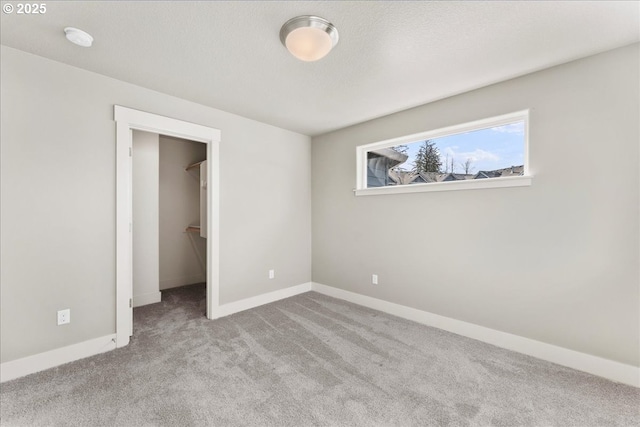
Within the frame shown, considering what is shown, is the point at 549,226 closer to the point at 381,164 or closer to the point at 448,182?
the point at 448,182

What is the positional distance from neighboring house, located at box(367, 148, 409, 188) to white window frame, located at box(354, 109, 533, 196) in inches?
2.4

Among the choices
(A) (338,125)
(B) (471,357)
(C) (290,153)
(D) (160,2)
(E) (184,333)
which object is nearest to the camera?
(D) (160,2)

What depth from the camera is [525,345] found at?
2355 mm

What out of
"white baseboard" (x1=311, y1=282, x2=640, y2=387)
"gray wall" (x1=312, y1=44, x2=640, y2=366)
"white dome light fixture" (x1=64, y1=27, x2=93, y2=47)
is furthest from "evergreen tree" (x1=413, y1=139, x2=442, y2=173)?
"white dome light fixture" (x1=64, y1=27, x2=93, y2=47)

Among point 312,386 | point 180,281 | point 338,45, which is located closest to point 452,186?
point 338,45

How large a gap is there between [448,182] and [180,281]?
4340 mm

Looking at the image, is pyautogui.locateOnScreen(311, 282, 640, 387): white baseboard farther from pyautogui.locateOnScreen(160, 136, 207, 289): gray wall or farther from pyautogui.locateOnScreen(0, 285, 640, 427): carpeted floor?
pyautogui.locateOnScreen(160, 136, 207, 289): gray wall

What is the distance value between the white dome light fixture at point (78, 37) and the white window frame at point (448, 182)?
2796 mm

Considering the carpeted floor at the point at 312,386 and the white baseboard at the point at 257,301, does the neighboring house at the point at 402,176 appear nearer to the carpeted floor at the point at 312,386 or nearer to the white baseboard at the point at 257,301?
the carpeted floor at the point at 312,386

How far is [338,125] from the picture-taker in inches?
146

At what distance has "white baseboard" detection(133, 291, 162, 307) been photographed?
356cm

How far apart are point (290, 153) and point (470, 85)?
2.37m

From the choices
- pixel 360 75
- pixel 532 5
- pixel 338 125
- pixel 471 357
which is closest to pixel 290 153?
pixel 338 125

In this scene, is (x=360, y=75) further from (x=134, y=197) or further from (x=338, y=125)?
(x=134, y=197)
